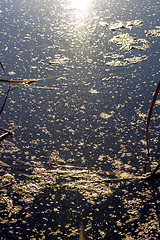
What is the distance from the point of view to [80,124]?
1.30m

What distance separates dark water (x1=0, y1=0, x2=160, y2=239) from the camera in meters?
0.93

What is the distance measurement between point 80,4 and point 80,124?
164 cm

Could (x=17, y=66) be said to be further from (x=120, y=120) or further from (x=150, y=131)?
(x=150, y=131)

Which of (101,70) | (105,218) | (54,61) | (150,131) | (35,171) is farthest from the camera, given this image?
(54,61)

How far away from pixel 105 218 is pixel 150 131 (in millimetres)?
470

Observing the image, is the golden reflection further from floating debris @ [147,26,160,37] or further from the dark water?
floating debris @ [147,26,160,37]

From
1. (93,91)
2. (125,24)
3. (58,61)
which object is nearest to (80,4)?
(125,24)

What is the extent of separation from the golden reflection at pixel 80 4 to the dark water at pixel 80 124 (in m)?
0.13

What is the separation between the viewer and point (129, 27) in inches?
83.1

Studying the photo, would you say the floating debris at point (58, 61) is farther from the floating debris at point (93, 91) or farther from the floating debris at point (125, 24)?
the floating debris at point (125, 24)

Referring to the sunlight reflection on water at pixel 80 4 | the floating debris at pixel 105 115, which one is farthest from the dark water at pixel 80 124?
the sunlight reflection on water at pixel 80 4

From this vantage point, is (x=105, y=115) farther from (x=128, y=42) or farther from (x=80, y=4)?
(x=80, y=4)

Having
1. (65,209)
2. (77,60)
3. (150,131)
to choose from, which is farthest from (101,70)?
(65,209)

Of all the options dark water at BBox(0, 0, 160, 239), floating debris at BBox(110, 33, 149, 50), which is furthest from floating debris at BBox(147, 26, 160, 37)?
floating debris at BBox(110, 33, 149, 50)
